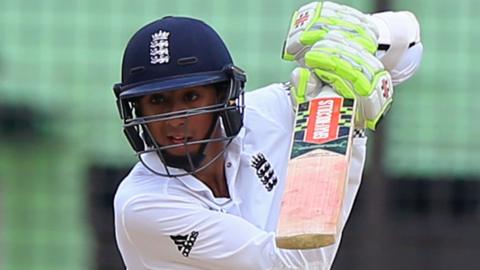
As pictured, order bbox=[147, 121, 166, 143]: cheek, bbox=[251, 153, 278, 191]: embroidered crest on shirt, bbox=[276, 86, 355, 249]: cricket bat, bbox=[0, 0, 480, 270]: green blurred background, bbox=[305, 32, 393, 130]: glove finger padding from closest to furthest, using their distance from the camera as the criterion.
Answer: bbox=[276, 86, 355, 249]: cricket bat → bbox=[305, 32, 393, 130]: glove finger padding → bbox=[147, 121, 166, 143]: cheek → bbox=[251, 153, 278, 191]: embroidered crest on shirt → bbox=[0, 0, 480, 270]: green blurred background

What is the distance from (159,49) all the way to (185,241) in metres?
0.42

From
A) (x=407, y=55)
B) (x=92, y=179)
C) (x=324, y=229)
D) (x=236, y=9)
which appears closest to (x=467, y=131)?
(x=236, y=9)

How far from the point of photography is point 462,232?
6270 mm

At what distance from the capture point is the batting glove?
3.30m

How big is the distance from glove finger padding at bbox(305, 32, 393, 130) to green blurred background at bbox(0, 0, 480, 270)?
273 cm

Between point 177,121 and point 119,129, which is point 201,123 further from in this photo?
point 119,129

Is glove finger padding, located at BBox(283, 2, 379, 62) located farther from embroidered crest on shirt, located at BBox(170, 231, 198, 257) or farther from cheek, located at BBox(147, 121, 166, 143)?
embroidered crest on shirt, located at BBox(170, 231, 198, 257)

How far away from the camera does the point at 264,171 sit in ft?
11.6

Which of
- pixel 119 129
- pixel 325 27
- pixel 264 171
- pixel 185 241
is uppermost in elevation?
pixel 325 27

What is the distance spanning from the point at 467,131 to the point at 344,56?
3.04 m

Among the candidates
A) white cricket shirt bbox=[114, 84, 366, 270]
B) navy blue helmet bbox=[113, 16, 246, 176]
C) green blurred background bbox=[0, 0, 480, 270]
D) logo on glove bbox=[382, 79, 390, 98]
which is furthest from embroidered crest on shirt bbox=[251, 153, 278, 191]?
green blurred background bbox=[0, 0, 480, 270]

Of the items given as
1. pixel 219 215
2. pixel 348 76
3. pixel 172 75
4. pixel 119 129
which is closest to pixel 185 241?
pixel 219 215

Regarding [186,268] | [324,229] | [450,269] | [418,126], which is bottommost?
[450,269]

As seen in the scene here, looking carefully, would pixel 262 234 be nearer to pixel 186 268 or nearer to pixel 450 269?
pixel 186 268
